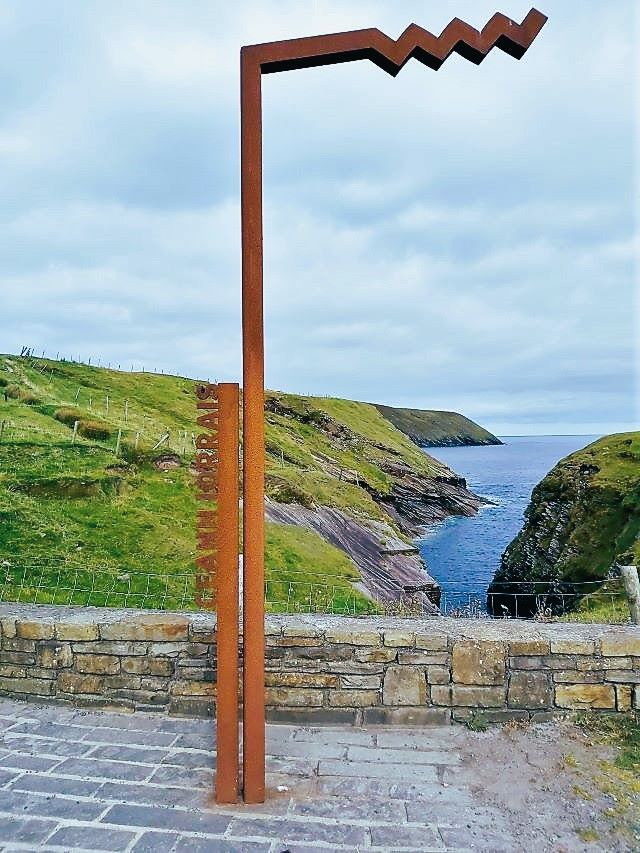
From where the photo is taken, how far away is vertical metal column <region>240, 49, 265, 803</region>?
136 inches

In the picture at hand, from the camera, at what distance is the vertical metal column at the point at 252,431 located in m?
3.44

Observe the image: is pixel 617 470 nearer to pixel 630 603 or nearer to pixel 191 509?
pixel 191 509

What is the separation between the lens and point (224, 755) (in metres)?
3.36

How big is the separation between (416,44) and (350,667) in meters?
3.89

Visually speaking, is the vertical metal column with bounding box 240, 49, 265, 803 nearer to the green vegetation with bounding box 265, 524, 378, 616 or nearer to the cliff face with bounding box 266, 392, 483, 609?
the green vegetation with bounding box 265, 524, 378, 616

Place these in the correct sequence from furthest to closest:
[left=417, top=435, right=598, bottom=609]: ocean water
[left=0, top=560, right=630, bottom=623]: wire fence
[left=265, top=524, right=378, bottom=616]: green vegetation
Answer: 1. [left=417, top=435, right=598, bottom=609]: ocean water
2. [left=265, top=524, right=378, bottom=616]: green vegetation
3. [left=0, top=560, right=630, bottom=623]: wire fence

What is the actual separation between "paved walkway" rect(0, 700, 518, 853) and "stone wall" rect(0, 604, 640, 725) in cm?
16

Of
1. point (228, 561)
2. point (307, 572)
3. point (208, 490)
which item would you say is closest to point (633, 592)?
point (228, 561)

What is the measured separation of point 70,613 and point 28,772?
4.61 feet

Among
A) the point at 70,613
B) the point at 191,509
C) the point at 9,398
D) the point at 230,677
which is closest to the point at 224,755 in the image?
the point at 230,677

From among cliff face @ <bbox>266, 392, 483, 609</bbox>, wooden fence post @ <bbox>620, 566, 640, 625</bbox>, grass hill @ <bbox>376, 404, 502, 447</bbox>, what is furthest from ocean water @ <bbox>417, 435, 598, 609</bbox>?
grass hill @ <bbox>376, 404, 502, 447</bbox>

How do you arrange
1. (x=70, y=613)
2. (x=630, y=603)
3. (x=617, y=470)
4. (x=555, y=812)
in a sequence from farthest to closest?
(x=617, y=470) < (x=630, y=603) < (x=70, y=613) < (x=555, y=812)

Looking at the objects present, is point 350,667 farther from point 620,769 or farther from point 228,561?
point 620,769

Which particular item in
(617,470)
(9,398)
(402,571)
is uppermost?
(9,398)
